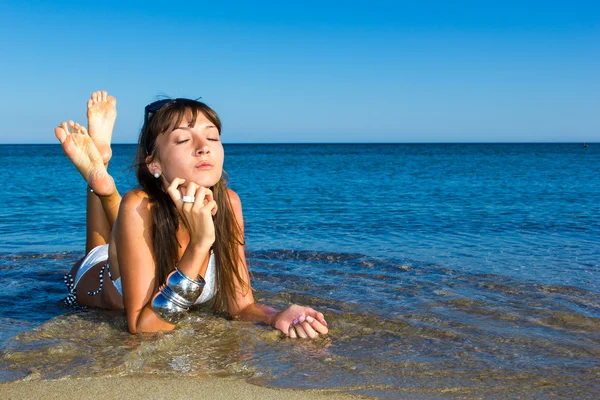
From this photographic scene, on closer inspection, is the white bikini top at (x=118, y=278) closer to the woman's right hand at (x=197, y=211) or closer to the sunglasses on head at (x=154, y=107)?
the woman's right hand at (x=197, y=211)

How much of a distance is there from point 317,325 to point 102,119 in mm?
2978

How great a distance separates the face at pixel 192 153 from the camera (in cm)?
367

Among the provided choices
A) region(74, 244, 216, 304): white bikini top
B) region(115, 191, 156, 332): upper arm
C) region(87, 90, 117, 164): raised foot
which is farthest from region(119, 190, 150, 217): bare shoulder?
region(87, 90, 117, 164): raised foot

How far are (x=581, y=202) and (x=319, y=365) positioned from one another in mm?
12961

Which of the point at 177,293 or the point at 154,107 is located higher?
the point at 154,107

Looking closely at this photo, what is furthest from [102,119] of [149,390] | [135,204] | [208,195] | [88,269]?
[149,390]

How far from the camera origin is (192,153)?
3.68m

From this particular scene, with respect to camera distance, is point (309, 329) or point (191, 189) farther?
point (309, 329)

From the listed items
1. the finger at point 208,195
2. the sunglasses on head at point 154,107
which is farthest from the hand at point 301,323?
the sunglasses on head at point 154,107

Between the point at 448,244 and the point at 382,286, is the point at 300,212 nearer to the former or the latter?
the point at 448,244

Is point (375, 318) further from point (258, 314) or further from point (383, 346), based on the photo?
point (258, 314)

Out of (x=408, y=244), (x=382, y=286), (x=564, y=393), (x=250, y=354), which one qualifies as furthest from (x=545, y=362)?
(x=408, y=244)

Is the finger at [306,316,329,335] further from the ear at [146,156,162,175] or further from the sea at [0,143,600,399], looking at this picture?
the ear at [146,156,162,175]

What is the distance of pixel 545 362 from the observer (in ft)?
11.6
